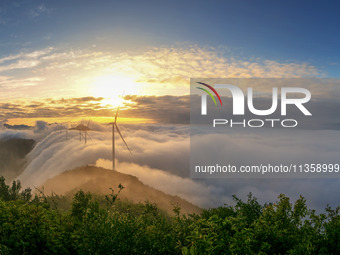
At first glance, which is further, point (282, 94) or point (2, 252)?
point (282, 94)

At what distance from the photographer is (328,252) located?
22.8 metres

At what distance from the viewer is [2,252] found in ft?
68.7

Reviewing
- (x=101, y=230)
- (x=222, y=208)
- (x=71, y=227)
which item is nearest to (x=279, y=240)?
(x=101, y=230)

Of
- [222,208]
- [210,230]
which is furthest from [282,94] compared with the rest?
[210,230]

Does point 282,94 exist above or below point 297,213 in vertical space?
above

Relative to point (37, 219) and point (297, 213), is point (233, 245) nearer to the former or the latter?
point (297, 213)

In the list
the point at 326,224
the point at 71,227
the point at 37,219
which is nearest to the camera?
the point at 326,224

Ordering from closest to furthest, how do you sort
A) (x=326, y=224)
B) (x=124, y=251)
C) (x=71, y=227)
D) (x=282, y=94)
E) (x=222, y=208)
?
(x=124, y=251)
(x=326, y=224)
(x=71, y=227)
(x=222, y=208)
(x=282, y=94)

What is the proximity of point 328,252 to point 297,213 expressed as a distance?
894 centimetres

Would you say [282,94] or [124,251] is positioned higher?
[282,94]

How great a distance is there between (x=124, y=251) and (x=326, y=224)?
15.8 metres

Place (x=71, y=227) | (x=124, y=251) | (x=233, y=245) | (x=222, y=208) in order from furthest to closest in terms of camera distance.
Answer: (x=222, y=208) → (x=71, y=227) → (x=124, y=251) → (x=233, y=245)

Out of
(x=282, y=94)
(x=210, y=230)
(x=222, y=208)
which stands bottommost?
(x=222, y=208)

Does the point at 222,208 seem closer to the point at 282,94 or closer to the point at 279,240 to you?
the point at 279,240
